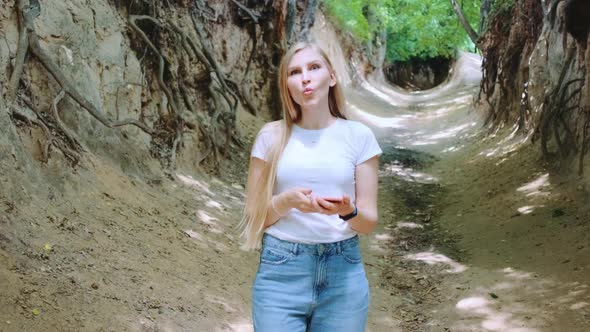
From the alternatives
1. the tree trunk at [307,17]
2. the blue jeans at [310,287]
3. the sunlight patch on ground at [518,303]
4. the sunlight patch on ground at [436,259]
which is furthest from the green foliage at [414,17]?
the blue jeans at [310,287]

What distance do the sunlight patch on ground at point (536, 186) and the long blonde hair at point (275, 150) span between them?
17.3ft

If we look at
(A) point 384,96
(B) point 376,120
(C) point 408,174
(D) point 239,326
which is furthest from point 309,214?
(A) point 384,96

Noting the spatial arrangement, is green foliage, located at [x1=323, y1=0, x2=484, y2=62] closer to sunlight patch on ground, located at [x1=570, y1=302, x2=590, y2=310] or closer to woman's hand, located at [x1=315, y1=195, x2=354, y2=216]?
sunlight patch on ground, located at [x1=570, y1=302, x2=590, y2=310]

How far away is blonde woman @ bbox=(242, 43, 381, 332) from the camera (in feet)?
6.60

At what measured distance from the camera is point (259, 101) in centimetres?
1101

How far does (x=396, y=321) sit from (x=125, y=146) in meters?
3.06

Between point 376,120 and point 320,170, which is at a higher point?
point 376,120

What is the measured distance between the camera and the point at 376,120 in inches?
635

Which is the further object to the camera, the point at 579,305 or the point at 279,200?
the point at 579,305

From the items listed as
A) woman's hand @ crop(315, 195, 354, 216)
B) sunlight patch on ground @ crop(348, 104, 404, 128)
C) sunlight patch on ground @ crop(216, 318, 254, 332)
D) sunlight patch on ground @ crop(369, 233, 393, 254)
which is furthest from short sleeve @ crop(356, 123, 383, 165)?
sunlight patch on ground @ crop(348, 104, 404, 128)

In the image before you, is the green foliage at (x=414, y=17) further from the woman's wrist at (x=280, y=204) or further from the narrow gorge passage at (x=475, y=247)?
the woman's wrist at (x=280, y=204)

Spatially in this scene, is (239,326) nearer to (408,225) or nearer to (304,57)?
(304,57)

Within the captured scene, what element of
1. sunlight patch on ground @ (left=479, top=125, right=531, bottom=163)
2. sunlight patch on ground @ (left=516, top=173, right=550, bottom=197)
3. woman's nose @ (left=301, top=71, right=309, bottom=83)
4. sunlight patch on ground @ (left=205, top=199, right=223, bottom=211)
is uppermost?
sunlight patch on ground @ (left=479, top=125, right=531, bottom=163)

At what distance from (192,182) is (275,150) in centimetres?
471
